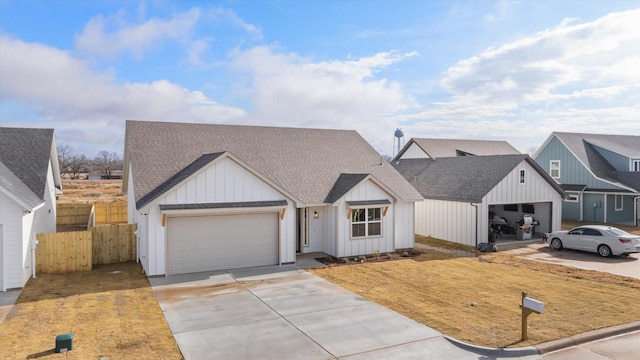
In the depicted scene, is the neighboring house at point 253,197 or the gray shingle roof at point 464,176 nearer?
the neighboring house at point 253,197

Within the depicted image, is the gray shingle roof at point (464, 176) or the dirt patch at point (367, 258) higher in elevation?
the gray shingle roof at point (464, 176)

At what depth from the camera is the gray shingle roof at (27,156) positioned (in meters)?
16.5

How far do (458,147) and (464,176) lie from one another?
14805mm

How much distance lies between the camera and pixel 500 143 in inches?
1689

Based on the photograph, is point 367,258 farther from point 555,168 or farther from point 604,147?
point 604,147

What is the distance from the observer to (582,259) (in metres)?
19.6

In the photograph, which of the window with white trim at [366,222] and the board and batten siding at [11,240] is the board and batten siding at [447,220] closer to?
the window with white trim at [366,222]

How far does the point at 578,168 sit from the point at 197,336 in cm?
3400

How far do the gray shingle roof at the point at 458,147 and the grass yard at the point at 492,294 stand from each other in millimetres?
18027

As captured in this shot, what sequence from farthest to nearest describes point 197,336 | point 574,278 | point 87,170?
1. point 87,170
2. point 574,278
3. point 197,336

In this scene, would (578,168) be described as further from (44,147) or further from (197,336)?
(44,147)

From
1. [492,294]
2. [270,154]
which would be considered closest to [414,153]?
[270,154]

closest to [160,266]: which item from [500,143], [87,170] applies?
[500,143]

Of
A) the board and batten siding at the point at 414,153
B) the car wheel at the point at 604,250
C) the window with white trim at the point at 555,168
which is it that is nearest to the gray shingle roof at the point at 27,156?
the car wheel at the point at 604,250
